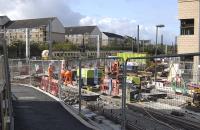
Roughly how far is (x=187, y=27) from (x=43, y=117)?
40174mm

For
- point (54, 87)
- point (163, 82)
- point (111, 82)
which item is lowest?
point (54, 87)

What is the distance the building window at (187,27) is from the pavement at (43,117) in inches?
1399

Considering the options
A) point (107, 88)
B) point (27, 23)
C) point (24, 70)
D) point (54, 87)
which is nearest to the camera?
point (107, 88)

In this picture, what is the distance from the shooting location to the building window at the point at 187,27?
52500mm

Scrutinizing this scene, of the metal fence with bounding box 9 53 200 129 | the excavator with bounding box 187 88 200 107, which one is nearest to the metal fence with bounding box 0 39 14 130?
the metal fence with bounding box 9 53 200 129

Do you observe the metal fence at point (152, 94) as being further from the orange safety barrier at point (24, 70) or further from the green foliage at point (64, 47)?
the green foliage at point (64, 47)

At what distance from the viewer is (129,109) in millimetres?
15445

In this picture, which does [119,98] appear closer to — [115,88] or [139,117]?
[115,88]

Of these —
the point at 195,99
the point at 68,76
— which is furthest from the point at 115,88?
the point at 195,99

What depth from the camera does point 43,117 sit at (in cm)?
1476

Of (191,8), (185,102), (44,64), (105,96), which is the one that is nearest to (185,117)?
(185,102)

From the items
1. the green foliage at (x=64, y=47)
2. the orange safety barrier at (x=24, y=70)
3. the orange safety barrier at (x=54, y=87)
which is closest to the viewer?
the orange safety barrier at (x=54, y=87)

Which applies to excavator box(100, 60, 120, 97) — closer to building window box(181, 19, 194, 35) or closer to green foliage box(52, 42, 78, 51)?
building window box(181, 19, 194, 35)

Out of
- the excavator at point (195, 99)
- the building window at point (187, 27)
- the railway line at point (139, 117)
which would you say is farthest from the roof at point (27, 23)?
the excavator at point (195, 99)
